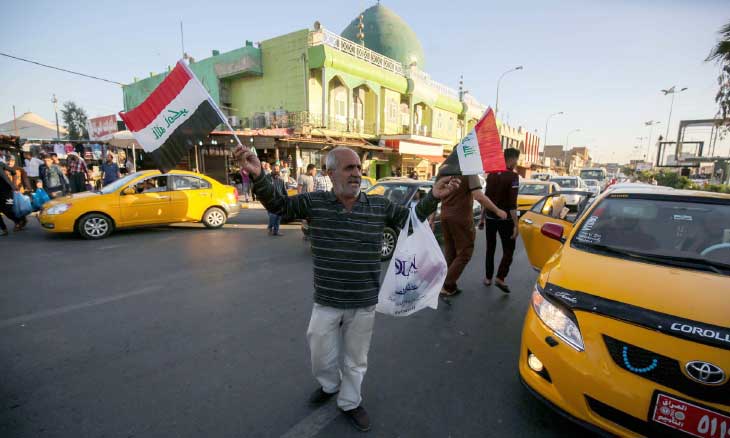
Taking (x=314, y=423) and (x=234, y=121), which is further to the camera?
(x=234, y=121)

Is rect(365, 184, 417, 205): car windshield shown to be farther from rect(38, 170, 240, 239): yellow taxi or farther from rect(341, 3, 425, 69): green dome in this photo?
rect(341, 3, 425, 69): green dome

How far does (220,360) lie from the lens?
296cm

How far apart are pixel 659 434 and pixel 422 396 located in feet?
4.47

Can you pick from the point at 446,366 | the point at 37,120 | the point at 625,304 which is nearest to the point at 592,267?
the point at 625,304

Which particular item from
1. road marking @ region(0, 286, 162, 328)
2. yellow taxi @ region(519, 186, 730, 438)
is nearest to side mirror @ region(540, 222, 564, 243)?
yellow taxi @ region(519, 186, 730, 438)

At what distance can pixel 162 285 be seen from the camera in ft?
15.6

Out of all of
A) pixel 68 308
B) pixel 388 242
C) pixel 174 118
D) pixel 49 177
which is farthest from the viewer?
pixel 49 177

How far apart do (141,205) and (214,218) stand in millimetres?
1711

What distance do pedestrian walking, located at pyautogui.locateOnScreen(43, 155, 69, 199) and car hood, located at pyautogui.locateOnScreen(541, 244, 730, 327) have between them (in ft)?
45.4

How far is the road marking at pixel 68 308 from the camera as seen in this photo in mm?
3596

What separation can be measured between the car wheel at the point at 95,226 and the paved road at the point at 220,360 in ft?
6.40

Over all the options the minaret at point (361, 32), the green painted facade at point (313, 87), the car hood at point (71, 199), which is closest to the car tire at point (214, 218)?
the car hood at point (71, 199)

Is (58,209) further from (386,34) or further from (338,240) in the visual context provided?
(386,34)

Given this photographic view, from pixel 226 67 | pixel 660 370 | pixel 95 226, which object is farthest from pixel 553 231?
pixel 226 67
